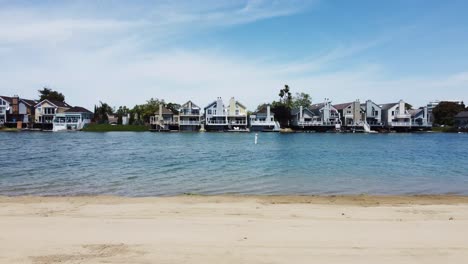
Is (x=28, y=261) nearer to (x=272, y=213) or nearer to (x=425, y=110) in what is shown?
(x=272, y=213)

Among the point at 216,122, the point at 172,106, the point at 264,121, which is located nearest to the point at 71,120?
the point at 172,106

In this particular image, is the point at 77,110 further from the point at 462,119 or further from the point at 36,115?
the point at 462,119

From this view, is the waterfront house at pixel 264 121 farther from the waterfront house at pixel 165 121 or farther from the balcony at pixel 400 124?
the balcony at pixel 400 124

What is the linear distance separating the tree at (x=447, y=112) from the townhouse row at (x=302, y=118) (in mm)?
22255

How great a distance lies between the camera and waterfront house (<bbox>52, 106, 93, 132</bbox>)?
11125 centimetres

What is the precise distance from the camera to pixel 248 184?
19312mm

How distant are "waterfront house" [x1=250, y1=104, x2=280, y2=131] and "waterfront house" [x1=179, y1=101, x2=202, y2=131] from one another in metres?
16.4

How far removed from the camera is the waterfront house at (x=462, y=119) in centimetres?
12419

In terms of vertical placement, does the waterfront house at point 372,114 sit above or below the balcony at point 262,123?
above

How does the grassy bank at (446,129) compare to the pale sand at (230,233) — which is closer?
the pale sand at (230,233)

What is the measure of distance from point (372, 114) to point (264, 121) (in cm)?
3420

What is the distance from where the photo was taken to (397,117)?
4695 inches

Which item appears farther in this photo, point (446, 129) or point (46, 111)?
point (446, 129)

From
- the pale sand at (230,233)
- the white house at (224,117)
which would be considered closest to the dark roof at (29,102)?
the white house at (224,117)
